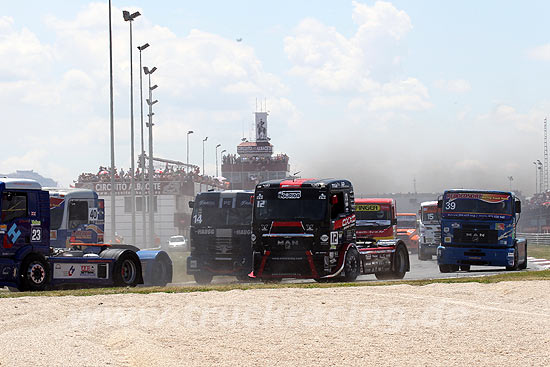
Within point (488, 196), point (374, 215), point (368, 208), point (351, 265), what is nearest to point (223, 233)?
point (351, 265)

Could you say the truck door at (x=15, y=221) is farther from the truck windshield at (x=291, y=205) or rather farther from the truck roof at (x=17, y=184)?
the truck windshield at (x=291, y=205)

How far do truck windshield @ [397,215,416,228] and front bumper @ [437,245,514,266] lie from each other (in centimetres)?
2409

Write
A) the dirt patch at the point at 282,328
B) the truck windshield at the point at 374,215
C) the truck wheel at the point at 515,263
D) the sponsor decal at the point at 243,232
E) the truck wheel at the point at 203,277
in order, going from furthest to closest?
1. the truck windshield at the point at 374,215
2. the truck wheel at the point at 515,263
3. the truck wheel at the point at 203,277
4. the sponsor decal at the point at 243,232
5. the dirt patch at the point at 282,328

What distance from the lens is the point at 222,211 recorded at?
90.9ft

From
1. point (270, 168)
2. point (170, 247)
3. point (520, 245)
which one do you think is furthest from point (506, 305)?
point (270, 168)

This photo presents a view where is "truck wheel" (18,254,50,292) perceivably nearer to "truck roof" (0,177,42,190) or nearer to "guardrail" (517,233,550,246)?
"truck roof" (0,177,42,190)

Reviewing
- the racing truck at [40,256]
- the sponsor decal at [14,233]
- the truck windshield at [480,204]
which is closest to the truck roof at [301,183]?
the racing truck at [40,256]

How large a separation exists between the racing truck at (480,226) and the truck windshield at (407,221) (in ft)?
79.3

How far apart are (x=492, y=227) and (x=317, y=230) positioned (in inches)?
342

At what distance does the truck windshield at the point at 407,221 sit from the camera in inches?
2172

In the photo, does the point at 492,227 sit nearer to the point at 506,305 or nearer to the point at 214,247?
the point at 214,247

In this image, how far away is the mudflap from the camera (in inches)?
989

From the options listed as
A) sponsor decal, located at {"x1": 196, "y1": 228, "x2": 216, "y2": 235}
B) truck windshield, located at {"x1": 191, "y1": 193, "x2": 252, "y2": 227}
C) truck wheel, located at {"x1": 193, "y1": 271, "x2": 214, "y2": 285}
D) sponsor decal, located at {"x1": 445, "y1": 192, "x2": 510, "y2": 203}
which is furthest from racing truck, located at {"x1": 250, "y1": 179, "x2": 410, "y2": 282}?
sponsor decal, located at {"x1": 445, "y1": 192, "x2": 510, "y2": 203}

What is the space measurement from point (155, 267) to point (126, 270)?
2.27m
